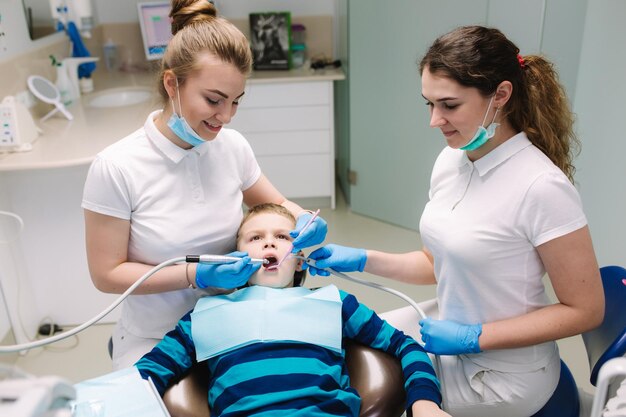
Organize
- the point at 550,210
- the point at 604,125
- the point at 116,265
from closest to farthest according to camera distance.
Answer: the point at 550,210 → the point at 116,265 → the point at 604,125

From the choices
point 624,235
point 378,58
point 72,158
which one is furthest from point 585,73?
point 72,158

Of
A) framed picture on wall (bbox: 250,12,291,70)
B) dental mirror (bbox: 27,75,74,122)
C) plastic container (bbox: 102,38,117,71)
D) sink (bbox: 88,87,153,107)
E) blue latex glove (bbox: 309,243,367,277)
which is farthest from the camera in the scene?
plastic container (bbox: 102,38,117,71)

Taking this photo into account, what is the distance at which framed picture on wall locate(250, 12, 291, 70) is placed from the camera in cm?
349

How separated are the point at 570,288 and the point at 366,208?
93.7 inches

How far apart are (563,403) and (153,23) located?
3.15 m

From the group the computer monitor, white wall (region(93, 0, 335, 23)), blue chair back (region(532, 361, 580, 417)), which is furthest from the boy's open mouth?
white wall (region(93, 0, 335, 23))

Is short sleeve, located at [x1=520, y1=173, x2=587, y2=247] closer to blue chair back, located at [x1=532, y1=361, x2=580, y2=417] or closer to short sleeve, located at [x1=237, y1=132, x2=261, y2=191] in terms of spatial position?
blue chair back, located at [x1=532, y1=361, x2=580, y2=417]

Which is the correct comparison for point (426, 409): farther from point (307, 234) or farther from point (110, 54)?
point (110, 54)

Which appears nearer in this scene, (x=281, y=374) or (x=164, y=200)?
A: (x=281, y=374)

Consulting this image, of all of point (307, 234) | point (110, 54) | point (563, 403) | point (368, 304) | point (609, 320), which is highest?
point (110, 54)

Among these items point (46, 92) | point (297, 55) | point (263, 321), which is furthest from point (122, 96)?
point (263, 321)

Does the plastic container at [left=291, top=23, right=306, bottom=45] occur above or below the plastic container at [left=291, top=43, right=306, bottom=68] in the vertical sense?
above

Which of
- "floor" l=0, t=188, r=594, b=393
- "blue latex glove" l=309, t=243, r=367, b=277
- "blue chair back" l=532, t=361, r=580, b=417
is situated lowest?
"floor" l=0, t=188, r=594, b=393

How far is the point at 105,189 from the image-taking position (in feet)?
4.42
